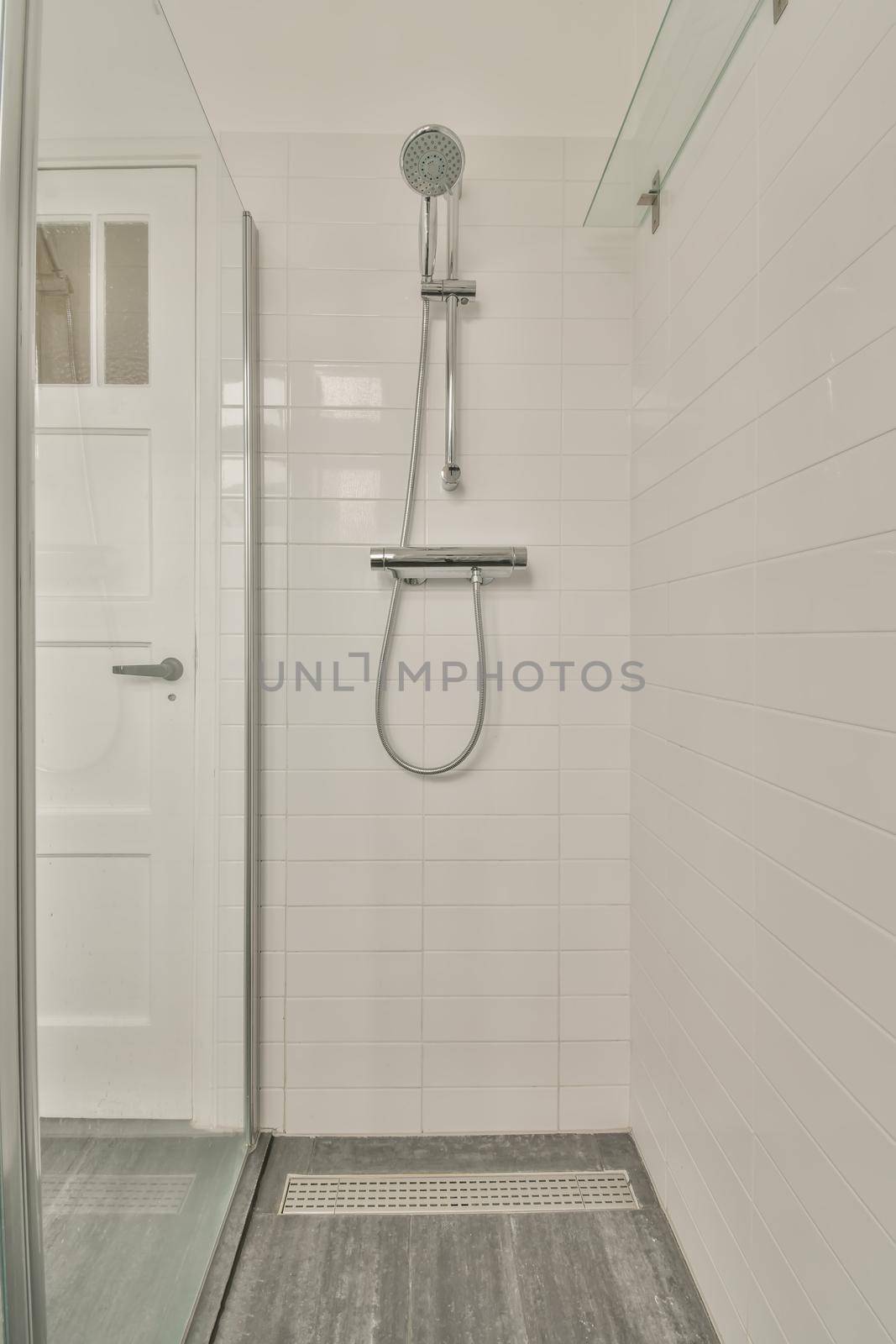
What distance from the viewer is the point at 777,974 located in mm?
1049

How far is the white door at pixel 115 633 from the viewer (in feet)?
2.61

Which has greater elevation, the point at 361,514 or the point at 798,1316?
the point at 361,514

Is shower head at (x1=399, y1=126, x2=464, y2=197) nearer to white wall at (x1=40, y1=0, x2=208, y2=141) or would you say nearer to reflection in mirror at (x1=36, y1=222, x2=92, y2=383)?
white wall at (x1=40, y1=0, x2=208, y2=141)

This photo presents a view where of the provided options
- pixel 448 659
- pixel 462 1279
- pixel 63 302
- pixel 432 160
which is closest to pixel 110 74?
pixel 63 302

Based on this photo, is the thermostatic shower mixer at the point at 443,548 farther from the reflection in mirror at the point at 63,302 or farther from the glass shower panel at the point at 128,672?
the reflection in mirror at the point at 63,302

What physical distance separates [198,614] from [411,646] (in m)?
0.54

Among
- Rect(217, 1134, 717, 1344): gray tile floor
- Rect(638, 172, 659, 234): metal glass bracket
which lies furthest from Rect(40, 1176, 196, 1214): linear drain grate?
Rect(638, 172, 659, 234): metal glass bracket

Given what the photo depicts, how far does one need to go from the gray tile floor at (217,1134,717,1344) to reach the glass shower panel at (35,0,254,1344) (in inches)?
5.1

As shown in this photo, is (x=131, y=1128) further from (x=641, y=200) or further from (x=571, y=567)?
(x=641, y=200)

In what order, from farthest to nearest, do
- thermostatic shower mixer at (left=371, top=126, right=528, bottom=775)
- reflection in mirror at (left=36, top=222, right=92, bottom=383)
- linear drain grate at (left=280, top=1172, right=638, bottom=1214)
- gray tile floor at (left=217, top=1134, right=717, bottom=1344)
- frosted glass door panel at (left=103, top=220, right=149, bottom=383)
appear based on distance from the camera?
1. thermostatic shower mixer at (left=371, top=126, right=528, bottom=775)
2. linear drain grate at (left=280, top=1172, right=638, bottom=1214)
3. gray tile floor at (left=217, top=1134, right=717, bottom=1344)
4. frosted glass door panel at (left=103, top=220, right=149, bottom=383)
5. reflection in mirror at (left=36, top=222, right=92, bottom=383)

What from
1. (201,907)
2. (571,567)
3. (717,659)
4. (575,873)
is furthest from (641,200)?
(201,907)

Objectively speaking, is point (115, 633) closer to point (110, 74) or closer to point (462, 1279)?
point (110, 74)

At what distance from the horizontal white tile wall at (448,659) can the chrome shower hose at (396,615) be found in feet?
0.11

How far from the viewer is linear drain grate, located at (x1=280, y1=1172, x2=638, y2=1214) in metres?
1.54
